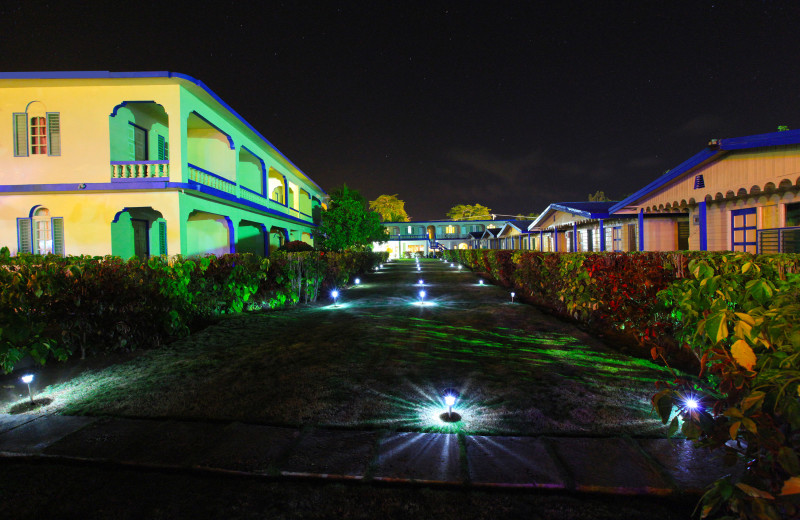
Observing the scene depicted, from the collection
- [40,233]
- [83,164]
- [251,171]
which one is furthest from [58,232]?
[251,171]

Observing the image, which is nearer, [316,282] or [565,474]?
[565,474]

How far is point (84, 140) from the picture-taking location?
12.3 metres

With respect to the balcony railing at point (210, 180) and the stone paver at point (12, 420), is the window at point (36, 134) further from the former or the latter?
the stone paver at point (12, 420)

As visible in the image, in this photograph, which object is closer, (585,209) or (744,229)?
(744,229)

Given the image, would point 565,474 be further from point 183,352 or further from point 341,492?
point 183,352

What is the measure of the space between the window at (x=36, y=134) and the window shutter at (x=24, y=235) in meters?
2.04

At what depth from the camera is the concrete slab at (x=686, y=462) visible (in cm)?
241

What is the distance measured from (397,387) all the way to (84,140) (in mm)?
13491

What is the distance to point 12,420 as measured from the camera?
345 cm

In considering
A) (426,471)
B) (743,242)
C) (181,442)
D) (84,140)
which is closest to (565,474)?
(426,471)

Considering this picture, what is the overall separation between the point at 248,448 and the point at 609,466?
248 cm

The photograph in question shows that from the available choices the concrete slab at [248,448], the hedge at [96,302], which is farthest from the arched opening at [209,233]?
the concrete slab at [248,448]

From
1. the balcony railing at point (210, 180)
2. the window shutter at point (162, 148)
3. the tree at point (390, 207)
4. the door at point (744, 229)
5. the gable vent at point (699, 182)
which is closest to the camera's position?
the gable vent at point (699, 182)

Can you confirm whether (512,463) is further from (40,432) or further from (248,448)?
(40,432)
